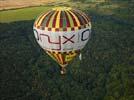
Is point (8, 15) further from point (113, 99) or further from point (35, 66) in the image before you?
point (113, 99)


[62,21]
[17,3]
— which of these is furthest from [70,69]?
[62,21]

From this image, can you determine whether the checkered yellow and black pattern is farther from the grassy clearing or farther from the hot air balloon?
the grassy clearing

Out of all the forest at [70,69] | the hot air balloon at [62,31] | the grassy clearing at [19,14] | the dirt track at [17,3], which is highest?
the hot air balloon at [62,31]

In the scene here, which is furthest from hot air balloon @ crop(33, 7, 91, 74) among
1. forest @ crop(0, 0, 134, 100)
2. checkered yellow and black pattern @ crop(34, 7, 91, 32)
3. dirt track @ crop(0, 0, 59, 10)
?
dirt track @ crop(0, 0, 59, 10)

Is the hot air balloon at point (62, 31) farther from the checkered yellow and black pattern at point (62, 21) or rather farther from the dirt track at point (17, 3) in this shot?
the dirt track at point (17, 3)

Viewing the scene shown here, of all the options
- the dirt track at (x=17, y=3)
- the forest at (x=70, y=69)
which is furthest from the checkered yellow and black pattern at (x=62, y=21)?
the dirt track at (x=17, y=3)

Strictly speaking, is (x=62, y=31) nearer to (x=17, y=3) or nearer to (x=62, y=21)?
(x=62, y=21)
